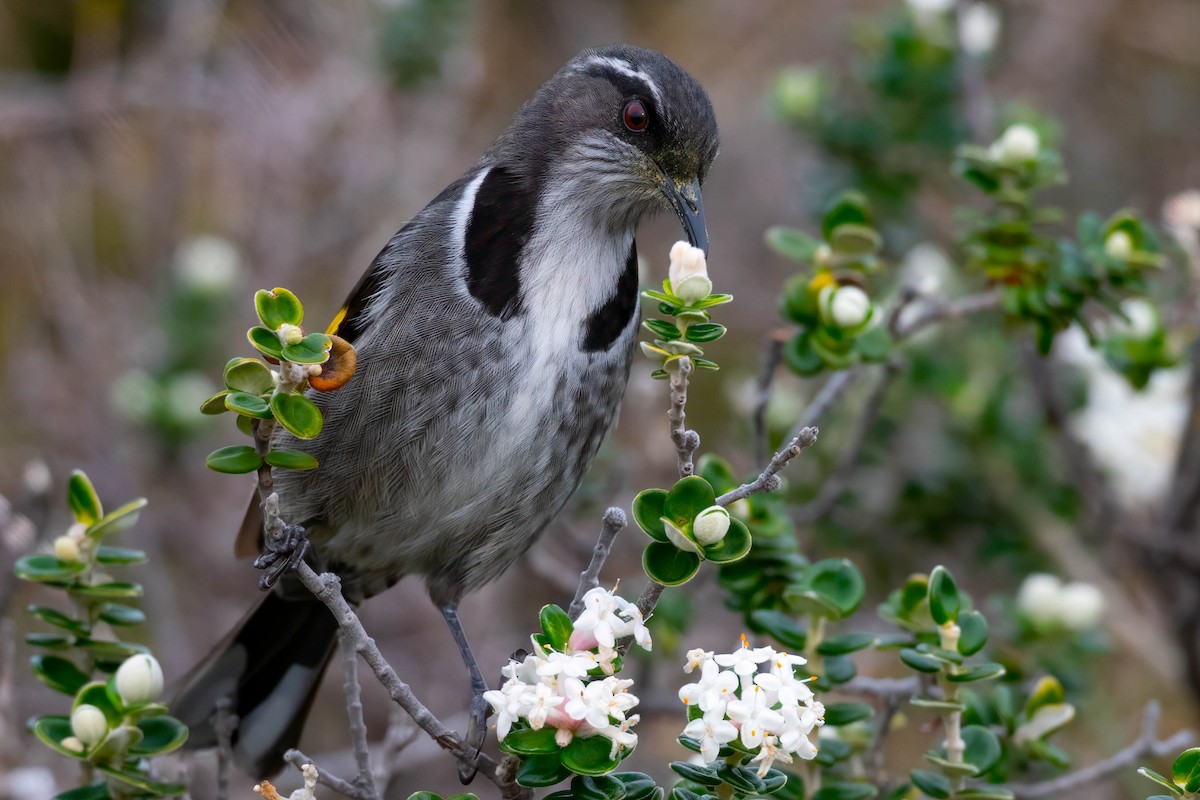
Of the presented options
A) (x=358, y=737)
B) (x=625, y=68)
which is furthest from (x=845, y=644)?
(x=625, y=68)

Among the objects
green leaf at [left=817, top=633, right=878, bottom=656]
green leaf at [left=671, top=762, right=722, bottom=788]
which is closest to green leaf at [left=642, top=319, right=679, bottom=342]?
green leaf at [left=671, top=762, right=722, bottom=788]

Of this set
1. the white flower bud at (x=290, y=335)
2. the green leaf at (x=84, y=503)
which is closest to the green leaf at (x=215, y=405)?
the white flower bud at (x=290, y=335)

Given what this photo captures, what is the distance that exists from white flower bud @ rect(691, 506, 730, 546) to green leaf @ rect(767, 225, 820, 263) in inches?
48.5

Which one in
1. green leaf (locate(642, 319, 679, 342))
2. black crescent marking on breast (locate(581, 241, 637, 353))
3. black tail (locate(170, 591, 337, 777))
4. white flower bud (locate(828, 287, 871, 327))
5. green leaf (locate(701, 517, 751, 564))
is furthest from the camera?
black tail (locate(170, 591, 337, 777))

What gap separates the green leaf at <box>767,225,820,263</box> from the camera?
3076 mm

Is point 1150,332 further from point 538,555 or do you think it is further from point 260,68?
point 260,68

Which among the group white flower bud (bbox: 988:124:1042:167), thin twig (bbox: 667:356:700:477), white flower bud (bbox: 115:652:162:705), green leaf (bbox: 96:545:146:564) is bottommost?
white flower bud (bbox: 115:652:162:705)

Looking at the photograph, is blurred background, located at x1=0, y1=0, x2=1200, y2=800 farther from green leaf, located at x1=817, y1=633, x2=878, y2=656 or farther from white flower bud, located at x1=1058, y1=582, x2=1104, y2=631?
green leaf, located at x1=817, y1=633, x2=878, y2=656

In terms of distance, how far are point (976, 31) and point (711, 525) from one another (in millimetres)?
3010

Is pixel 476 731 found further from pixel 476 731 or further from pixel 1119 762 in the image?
pixel 1119 762

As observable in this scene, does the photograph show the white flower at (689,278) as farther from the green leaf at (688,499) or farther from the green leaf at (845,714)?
the green leaf at (845,714)

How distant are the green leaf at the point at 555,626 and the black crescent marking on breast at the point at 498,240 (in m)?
1.07

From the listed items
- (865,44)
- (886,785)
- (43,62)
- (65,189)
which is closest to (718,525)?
(886,785)

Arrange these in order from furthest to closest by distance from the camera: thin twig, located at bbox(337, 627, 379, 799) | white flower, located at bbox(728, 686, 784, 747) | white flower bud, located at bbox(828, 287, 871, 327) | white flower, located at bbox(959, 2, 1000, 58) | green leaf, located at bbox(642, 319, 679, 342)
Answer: white flower, located at bbox(959, 2, 1000, 58), white flower bud, located at bbox(828, 287, 871, 327), thin twig, located at bbox(337, 627, 379, 799), green leaf, located at bbox(642, 319, 679, 342), white flower, located at bbox(728, 686, 784, 747)
